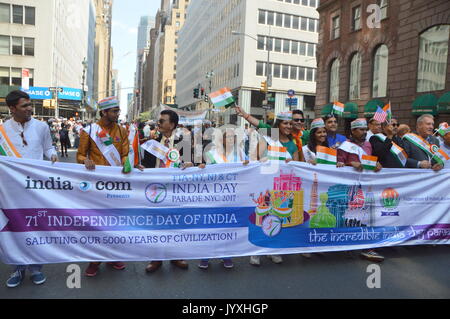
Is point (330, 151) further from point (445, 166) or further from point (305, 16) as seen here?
point (305, 16)

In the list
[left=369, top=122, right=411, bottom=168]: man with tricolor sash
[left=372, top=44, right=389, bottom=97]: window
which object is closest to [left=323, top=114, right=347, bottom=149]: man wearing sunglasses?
[left=369, top=122, right=411, bottom=168]: man with tricolor sash

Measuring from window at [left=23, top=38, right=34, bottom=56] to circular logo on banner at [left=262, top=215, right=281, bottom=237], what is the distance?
47.8 m

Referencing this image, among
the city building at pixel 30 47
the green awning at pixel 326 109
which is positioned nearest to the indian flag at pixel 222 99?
the green awning at pixel 326 109

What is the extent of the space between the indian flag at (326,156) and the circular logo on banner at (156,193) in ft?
7.36

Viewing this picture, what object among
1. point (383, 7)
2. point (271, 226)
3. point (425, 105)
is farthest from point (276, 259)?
point (383, 7)

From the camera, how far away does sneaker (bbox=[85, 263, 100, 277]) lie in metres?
4.41

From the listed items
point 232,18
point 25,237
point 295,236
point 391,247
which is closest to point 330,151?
point 295,236

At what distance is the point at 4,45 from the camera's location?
44.2m

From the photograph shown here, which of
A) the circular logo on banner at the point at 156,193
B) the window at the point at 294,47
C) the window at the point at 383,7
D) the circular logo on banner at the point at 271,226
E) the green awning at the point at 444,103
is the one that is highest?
the window at the point at 294,47

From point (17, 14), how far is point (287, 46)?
32904 millimetres

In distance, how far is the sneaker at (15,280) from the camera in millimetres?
4059

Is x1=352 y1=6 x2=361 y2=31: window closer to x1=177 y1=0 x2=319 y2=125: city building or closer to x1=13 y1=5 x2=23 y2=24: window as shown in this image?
x1=177 y1=0 x2=319 y2=125: city building

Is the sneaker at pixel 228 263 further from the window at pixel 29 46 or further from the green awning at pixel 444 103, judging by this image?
the window at pixel 29 46

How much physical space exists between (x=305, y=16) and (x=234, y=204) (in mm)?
52761
